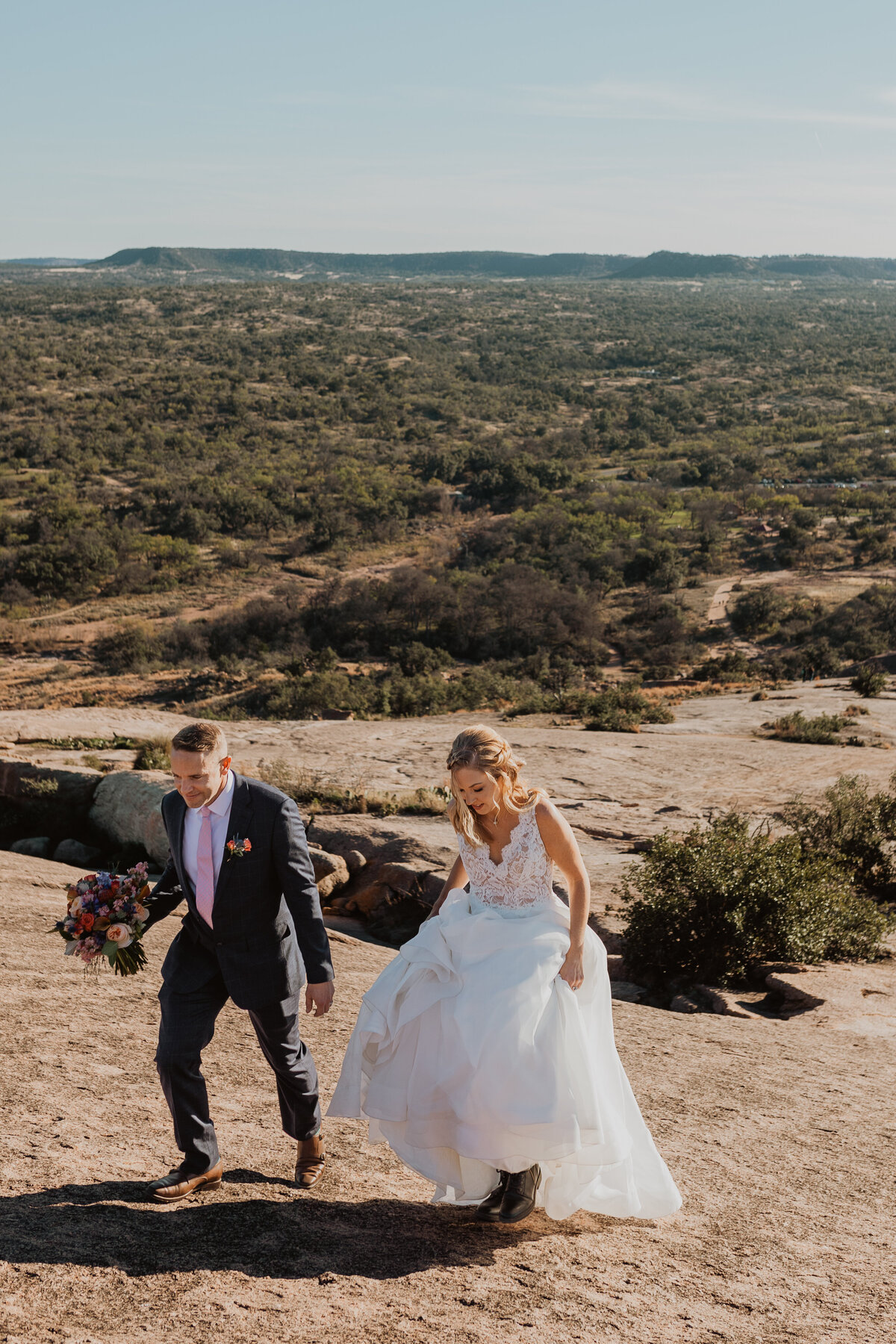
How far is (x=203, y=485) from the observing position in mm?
36844

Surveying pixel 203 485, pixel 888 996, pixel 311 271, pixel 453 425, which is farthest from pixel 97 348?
pixel 311 271

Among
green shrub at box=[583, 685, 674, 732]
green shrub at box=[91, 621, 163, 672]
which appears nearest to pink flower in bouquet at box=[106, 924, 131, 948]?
green shrub at box=[583, 685, 674, 732]

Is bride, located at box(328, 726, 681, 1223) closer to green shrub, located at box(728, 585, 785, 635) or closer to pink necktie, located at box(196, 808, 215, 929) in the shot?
pink necktie, located at box(196, 808, 215, 929)

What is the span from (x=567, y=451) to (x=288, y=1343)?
4723 centimetres

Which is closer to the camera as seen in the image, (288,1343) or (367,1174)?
(288,1343)

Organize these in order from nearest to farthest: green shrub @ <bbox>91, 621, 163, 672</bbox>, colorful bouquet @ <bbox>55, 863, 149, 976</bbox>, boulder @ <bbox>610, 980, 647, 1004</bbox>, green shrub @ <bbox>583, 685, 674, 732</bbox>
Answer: colorful bouquet @ <bbox>55, 863, 149, 976</bbox> → boulder @ <bbox>610, 980, 647, 1004</bbox> → green shrub @ <bbox>583, 685, 674, 732</bbox> → green shrub @ <bbox>91, 621, 163, 672</bbox>

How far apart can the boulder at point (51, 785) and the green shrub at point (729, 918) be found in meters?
5.71

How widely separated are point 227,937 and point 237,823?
1.18ft

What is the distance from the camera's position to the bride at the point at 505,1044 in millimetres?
2996

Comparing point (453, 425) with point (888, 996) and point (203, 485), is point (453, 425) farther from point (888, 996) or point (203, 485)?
point (888, 996)

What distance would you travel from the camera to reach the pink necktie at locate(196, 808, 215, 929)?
3.21 metres

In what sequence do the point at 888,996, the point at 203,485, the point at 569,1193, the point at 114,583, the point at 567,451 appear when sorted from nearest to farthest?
the point at 569,1193 < the point at 888,996 < the point at 114,583 < the point at 203,485 < the point at 567,451

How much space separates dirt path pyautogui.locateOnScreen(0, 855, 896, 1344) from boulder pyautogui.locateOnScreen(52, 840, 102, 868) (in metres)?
4.83

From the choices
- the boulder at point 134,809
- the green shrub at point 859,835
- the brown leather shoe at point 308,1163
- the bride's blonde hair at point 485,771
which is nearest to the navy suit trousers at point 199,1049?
the brown leather shoe at point 308,1163
